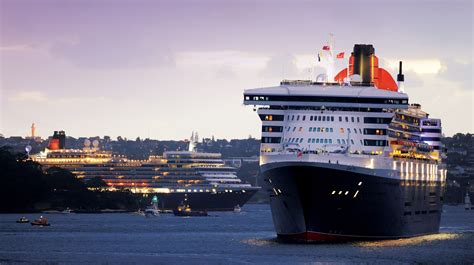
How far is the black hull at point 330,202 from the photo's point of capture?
109438mm

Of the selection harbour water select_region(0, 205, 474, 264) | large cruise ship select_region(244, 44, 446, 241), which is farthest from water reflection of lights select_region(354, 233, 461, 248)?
large cruise ship select_region(244, 44, 446, 241)

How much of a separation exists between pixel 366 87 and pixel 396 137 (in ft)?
15.9

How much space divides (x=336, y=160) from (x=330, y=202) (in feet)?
10.4

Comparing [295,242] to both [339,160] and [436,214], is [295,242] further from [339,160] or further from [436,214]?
[436,214]

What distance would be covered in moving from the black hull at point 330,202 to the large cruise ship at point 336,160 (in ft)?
0.24

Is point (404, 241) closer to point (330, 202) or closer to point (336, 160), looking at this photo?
point (330, 202)

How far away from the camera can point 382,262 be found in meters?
99.9

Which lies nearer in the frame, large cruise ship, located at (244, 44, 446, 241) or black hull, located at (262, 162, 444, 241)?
black hull, located at (262, 162, 444, 241)

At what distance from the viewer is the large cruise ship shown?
10988cm

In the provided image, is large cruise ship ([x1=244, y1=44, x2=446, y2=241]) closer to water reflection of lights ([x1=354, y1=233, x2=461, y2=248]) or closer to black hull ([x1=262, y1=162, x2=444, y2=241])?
black hull ([x1=262, y1=162, x2=444, y2=241])

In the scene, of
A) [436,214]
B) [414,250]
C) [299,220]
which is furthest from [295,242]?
[436,214]

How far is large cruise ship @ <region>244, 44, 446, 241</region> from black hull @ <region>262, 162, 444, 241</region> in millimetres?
74

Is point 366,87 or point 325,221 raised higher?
point 366,87

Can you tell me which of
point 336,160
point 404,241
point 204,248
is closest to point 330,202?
point 336,160
